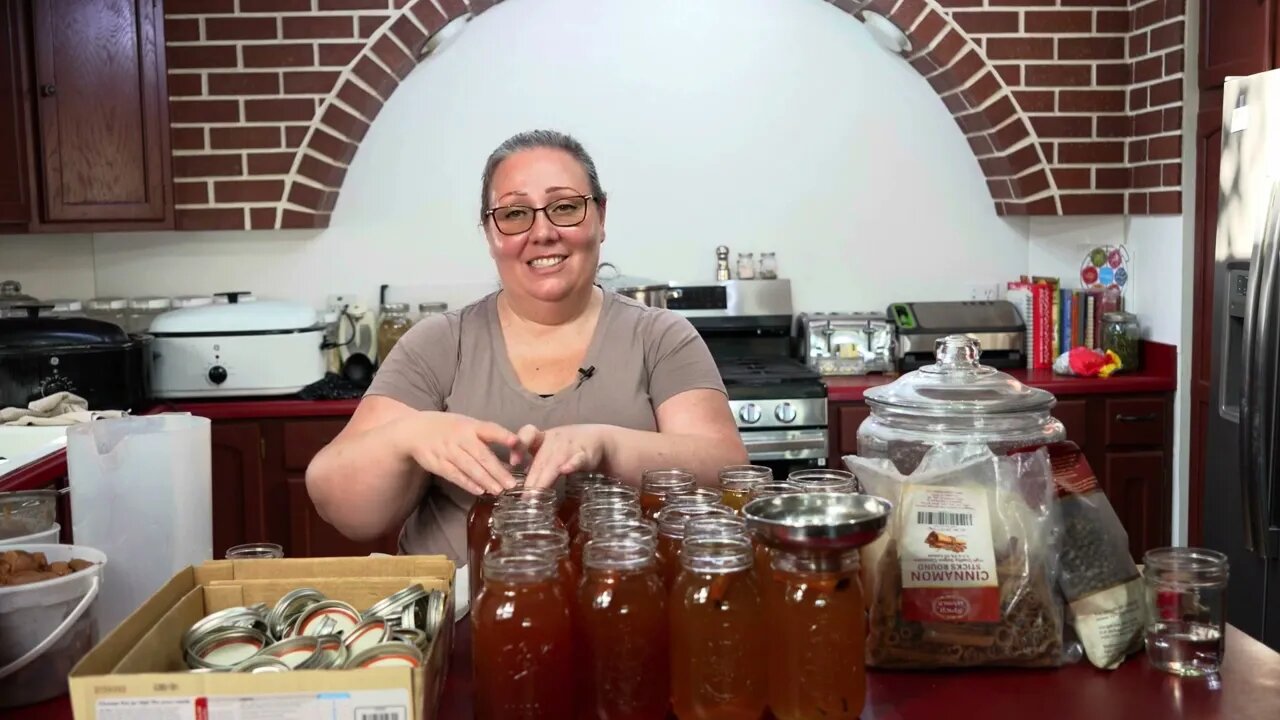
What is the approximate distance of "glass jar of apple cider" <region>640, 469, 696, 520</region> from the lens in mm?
1474

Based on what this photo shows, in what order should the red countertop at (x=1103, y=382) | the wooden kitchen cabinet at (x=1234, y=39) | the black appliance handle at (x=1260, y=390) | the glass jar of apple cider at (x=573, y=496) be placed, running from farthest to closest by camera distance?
the red countertop at (x=1103, y=382) → the wooden kitchen cabinet at (x=1234, y=39) → the black appliance handle at (x=1260, y=390) → the glass jar of apple cider at (x=573, y=496)

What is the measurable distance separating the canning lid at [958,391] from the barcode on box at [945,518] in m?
0.14

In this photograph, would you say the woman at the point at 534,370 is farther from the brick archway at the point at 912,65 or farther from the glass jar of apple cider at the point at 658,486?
the brick archway at the point at 912,65

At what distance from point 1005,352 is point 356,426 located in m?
2.66

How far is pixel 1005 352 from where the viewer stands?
401cm

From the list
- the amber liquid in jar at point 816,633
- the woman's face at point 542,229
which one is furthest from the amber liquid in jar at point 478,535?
the woman's face at point 542,229

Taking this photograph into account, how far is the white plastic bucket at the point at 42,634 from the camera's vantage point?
4.19ft

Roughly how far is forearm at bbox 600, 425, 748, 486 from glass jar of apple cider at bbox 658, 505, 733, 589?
45 cm

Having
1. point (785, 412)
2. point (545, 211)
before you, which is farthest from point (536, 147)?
point (785, 412)

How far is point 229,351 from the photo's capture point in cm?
354

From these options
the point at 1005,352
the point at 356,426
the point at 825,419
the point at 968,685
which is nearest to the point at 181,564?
the point at 356,426

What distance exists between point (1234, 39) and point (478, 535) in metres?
2.92

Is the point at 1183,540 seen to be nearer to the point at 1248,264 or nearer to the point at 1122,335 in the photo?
the point at 1122,335

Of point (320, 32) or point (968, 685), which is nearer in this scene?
point (968, 685)
